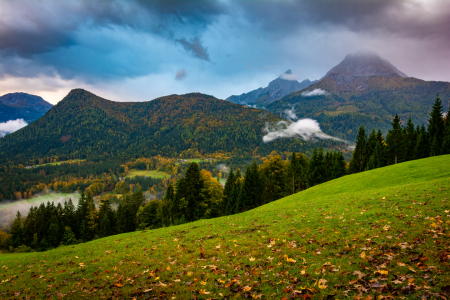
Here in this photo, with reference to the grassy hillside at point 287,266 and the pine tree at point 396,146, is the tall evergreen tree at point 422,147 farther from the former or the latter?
the grassy hillside at point 287,266

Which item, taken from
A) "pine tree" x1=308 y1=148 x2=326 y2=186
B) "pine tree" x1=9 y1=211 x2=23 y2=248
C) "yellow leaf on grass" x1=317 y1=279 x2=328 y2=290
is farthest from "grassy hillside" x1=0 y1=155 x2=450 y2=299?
"pine tree" x1=9 y1=211 x2=23 y2=248

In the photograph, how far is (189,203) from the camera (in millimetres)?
48250

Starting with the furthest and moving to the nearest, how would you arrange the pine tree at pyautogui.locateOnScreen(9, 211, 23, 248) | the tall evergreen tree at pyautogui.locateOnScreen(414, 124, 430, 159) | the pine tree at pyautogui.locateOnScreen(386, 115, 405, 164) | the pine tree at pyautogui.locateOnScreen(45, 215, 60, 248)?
A: 1. the pine tree at pyautogui.locateOnScreen(9, 211, 23, 248)
2. the pine tree at pyautogui.locateOnScreen(45, 215, 60, 248)
3. the pine tree at pyautogui.locateOnScreen(386, 115, 405, 164)
4. the tall evergreen tree at pyautogui.locateOnScreen(414, 124, 430, 159)

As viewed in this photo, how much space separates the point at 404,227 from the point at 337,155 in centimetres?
6335

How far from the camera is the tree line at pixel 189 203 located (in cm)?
5056

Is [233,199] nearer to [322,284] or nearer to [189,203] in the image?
[189,203]

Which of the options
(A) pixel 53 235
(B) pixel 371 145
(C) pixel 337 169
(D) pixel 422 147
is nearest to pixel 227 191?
(C) pixel 337 169

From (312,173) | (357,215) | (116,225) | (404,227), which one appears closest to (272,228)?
(357,215)

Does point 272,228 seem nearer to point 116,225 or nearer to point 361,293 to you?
point 361,293

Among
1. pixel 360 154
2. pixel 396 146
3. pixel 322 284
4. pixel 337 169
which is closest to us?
pixel 322 284

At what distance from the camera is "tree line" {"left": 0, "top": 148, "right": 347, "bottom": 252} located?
166ft

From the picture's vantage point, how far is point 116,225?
72.2 metres

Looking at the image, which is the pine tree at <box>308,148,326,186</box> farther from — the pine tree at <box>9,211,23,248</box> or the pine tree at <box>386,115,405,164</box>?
the pine tree at <box>9,211,23,248</box>

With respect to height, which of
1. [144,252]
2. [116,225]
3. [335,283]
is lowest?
[116,225]
